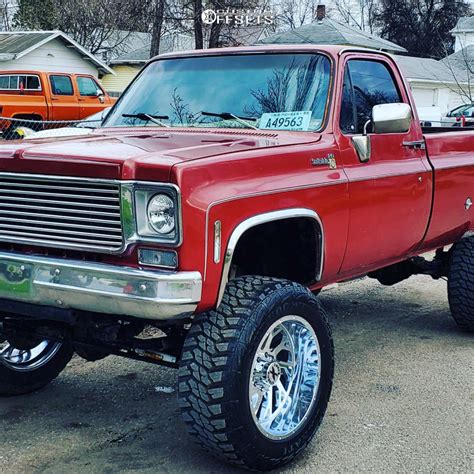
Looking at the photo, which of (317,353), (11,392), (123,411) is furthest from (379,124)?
(11,392)

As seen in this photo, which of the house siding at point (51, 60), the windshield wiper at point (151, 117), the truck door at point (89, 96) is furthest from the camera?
the house siding at point (51, 60)

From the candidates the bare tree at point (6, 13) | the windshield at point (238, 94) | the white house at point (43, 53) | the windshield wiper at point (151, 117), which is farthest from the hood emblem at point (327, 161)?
the bare tree at point (6, 13)

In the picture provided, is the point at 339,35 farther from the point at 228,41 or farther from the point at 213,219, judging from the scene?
the point at 213,219

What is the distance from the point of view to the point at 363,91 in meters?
5.05

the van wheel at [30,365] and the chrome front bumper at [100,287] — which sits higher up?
the chrome front bumper at [100,287]

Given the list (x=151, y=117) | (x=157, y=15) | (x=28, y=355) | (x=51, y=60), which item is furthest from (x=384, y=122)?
(x=51, y=60)

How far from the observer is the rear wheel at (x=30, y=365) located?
464cm

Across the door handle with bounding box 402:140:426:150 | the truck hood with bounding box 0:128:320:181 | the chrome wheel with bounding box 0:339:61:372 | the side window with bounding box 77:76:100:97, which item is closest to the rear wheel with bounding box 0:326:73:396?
the chrome wheel with bounding box 0:339:61:372

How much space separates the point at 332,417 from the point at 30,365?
70.9 inches

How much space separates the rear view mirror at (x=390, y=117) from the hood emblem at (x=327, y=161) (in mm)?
391

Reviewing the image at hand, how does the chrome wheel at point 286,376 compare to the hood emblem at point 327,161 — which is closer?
A: the chrome wheel at point 286,376

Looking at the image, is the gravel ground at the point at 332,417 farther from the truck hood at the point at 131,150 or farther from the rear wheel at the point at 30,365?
the truck hood at the point at 131,150

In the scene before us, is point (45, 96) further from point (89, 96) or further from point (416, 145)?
point (416, 145)

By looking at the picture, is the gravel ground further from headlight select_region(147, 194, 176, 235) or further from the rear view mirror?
the rear view mirror
